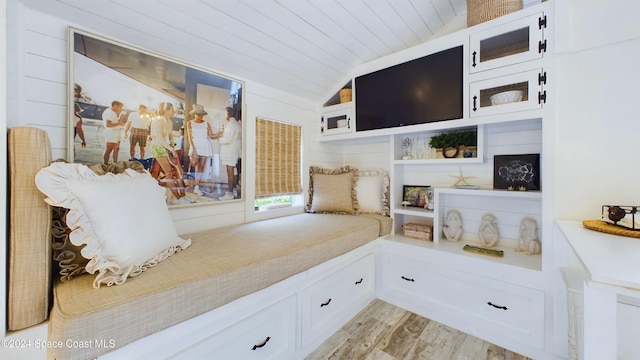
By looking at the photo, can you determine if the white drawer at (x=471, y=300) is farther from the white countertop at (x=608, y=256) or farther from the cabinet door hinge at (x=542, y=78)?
the cabinet door hinge at (x=542, y=78)

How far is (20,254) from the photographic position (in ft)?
2.83

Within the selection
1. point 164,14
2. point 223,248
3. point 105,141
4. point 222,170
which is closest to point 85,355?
point 223,248

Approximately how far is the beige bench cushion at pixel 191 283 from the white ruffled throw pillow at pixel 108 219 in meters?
0.07

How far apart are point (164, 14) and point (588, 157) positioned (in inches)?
106

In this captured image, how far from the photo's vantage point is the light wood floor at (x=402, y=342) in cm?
156

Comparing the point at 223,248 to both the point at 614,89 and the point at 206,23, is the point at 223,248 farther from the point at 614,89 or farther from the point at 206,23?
the point at 614,89

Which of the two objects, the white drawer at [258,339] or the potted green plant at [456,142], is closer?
the white drawer at [258,339]

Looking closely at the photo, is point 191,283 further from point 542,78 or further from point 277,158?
point 542,78

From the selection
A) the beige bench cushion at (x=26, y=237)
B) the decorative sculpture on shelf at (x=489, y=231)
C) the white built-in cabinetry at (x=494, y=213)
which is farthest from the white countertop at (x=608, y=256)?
the beige bench cushion at (x=26, y=237)

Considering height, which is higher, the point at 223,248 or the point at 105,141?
the point at 105,141

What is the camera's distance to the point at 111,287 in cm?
93

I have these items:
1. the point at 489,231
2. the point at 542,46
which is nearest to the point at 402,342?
the point at 489,231

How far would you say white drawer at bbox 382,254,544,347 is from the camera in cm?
157

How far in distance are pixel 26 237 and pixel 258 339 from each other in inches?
41.4
